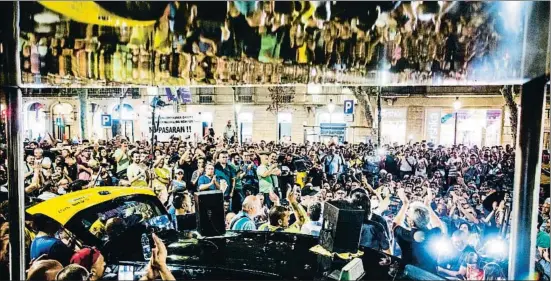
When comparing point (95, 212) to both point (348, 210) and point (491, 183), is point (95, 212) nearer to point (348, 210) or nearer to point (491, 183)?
point (348, 210)

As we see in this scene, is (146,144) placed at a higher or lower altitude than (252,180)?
higher

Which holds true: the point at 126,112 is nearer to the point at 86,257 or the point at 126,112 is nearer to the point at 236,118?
the point at 236,118

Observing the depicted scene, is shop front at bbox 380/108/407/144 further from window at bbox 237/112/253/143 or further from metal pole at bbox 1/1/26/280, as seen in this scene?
metal pole at bbox 1/1/26/280

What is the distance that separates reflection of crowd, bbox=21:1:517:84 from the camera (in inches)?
87.0

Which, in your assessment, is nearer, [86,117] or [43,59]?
[43,59]

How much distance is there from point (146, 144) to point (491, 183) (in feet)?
8.00

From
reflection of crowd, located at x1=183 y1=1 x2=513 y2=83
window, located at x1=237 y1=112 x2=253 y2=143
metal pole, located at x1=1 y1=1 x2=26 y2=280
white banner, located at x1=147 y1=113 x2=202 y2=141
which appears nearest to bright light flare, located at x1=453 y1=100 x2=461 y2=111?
reflection of crowd, located at x1=183 y1=1 x2=513 y2=83

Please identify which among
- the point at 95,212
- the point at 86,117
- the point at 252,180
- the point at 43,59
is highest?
the point at 43,59

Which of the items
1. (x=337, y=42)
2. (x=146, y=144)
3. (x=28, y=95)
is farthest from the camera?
(x=146, y=144)

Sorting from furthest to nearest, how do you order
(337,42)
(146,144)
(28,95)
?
(146,144) < (28,95) < (337,42)

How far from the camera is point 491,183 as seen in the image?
2.60m

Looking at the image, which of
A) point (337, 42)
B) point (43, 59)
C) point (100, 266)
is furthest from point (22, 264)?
point (337, 42)

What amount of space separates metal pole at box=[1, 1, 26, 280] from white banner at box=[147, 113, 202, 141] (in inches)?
32.6

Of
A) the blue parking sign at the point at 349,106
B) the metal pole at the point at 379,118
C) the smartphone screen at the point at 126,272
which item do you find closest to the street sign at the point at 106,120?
the smartphone screen at the point at 126,272
